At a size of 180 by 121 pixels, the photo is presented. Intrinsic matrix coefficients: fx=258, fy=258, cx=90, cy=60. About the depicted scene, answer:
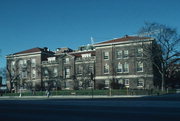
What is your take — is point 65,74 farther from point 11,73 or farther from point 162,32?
point 162,32

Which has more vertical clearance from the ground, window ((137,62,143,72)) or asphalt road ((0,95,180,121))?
window ((137,62,143,72))

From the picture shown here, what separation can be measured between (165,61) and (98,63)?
18.6m

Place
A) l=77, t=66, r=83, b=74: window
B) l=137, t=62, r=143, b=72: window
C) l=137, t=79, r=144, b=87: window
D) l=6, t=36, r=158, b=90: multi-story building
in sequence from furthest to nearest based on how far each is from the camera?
1. l=77, t=66, r=83, b=74: window
2. l=137, t=62, r=143, b=72: window
3. l=137, t=79, r=144, b=87: window
4. l=6, t=36, r=158, b=90: multi-story building

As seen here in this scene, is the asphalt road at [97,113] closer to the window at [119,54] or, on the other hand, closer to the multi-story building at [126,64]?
the multi-story building at [126,64]

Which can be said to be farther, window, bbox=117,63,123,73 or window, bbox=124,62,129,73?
window, bbox=117,63,123,73

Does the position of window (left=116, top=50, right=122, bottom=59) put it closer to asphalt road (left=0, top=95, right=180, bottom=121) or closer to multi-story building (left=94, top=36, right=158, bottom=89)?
multi-story building (left=94, top=36, right=158, bottom=89)

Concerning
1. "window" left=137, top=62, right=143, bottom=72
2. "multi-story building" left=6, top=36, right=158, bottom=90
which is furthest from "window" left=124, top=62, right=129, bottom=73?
"window" left=137, top=62, right=143, bottom=72

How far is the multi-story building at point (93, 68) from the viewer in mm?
59219

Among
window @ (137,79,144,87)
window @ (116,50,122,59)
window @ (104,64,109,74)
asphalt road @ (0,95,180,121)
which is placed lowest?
asphalt road @ (0,95,180,121)

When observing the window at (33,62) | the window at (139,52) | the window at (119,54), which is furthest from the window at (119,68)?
the window at (33,62)

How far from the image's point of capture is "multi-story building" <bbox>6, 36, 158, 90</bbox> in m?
59.2

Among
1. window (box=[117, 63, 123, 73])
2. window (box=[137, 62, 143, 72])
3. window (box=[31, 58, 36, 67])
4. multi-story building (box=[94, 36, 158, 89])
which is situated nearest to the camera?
multi-story building (box=[94, 36, 158, 89])

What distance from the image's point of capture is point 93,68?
2650 inches

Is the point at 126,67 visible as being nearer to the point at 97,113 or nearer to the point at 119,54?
the point at 119,54
